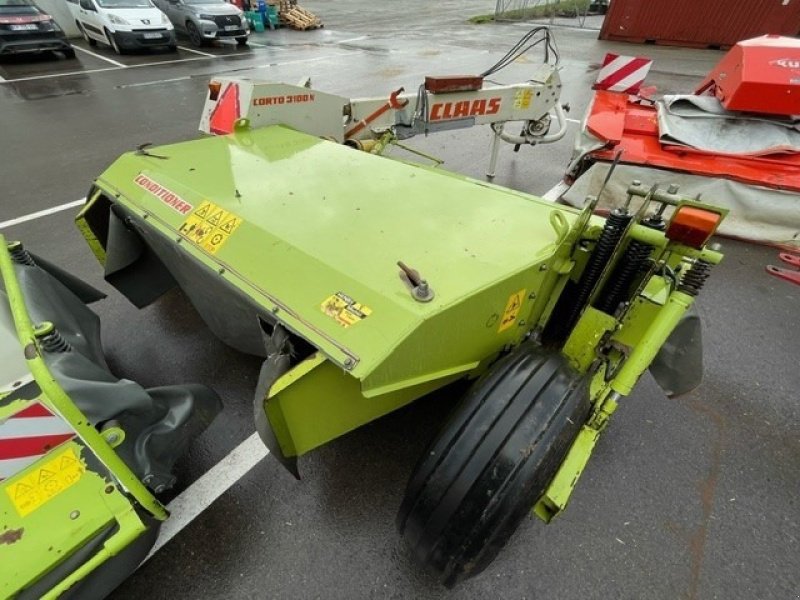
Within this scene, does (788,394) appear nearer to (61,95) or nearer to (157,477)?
(157,477)

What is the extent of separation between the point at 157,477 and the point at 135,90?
29.5 ft

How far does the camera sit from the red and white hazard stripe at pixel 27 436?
136cm

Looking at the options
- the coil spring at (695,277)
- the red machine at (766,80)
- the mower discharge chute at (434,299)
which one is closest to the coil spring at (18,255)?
the mower discharge chute at (434,299)

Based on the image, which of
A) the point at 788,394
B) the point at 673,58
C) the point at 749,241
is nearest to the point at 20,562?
the point at 788,394

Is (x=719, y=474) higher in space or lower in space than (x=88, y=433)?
lower

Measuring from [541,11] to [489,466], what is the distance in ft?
84.9

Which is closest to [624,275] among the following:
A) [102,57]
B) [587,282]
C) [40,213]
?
Result: [587,282]

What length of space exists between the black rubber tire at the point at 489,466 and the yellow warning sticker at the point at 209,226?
116 cm

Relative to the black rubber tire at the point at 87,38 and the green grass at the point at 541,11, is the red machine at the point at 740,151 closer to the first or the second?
the black rubber tire at the point at 87,38

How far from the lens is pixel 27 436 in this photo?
1383mm

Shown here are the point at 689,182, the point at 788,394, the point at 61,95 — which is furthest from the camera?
the point at 61,95

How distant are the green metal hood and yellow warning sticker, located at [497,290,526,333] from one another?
0.02 metres

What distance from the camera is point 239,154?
7.75 feet

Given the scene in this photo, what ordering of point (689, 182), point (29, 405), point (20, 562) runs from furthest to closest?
point (689, 182) < point (29, 405) < point (20, 562)
